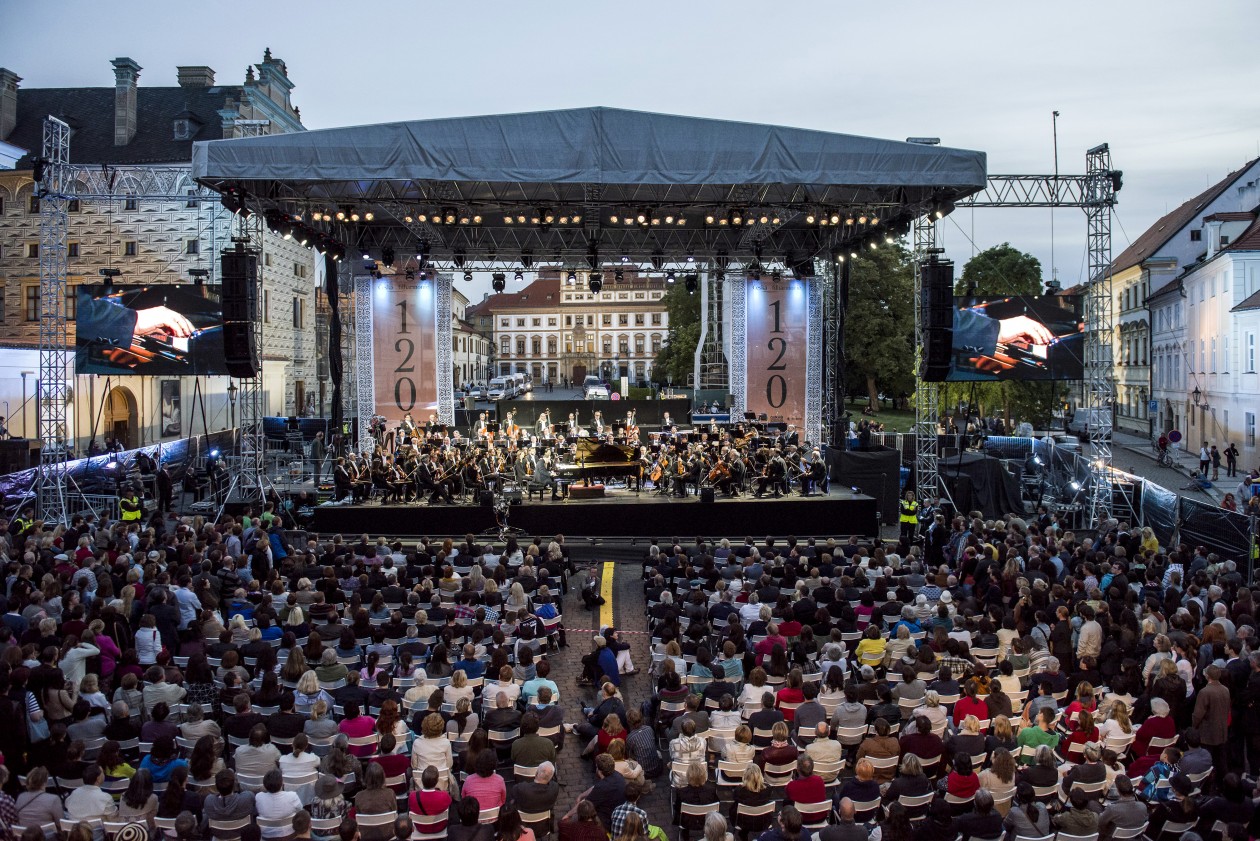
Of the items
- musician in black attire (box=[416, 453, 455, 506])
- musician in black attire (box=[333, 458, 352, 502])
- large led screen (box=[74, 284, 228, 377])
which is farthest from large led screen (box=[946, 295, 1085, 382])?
large led screen (box=[74, 284, 228, 377])

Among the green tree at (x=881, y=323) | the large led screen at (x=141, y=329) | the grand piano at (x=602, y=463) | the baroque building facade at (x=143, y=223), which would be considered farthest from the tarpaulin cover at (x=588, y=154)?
the green tree at (x=881, y=323)

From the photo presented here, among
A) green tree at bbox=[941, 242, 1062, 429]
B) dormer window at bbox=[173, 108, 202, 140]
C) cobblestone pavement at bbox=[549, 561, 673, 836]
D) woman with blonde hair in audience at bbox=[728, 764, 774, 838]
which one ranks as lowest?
cobblestone pavement at bbox=[549, 561, 673, 836]

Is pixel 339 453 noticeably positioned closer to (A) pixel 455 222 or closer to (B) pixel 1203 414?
(A) pixel 455 222

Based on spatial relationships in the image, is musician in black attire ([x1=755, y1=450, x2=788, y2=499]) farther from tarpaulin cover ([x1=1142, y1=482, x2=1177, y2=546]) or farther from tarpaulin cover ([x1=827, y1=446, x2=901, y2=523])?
tarpaulin cover ([x1=1142, y1=482, x2=1177, y2=546])

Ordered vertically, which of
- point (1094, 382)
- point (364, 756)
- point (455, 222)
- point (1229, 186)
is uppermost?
point (1229, 186)

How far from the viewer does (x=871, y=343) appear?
46.6 metres

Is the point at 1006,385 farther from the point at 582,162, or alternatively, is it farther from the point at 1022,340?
the point at 582,162

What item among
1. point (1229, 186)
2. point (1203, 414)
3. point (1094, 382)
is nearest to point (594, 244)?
point (1094, 382)

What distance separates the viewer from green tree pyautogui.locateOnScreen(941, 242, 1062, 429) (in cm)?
3500

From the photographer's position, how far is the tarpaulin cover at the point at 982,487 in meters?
21.3

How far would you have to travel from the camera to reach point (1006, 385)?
34656 millimetres

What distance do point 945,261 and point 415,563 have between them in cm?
1203

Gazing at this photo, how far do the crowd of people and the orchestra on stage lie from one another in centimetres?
697

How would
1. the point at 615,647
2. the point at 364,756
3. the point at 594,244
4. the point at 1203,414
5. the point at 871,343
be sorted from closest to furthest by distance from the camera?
the point at 364,756, the point at 615,647, the point at 594,244, the point at 1203,414, the point at 871,343
